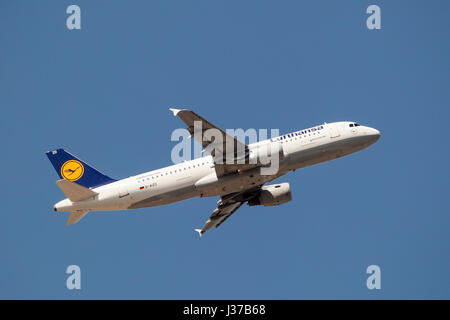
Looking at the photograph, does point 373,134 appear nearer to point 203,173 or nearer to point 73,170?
point 203,173

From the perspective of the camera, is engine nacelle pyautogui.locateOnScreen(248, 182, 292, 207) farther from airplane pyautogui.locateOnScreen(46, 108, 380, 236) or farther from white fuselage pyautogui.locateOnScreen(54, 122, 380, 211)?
white fuselage pyautogui.locateOnScreen(54, 122, 380, 211)

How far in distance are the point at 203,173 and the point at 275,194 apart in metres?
8.74

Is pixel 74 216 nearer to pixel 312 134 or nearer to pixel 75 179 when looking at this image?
pixel 75 179

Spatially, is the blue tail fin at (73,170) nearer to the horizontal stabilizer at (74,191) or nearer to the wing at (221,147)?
the horizontal stabilizer at (74,191)

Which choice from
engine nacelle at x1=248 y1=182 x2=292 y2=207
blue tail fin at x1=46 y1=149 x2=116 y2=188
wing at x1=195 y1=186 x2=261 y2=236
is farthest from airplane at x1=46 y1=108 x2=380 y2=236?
engine nacelle at x1=248 y1=182 x2=292 y2=207

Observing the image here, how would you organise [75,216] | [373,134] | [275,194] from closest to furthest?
[75,216], [373,134], [275,194]

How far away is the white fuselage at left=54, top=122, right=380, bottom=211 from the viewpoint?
51.0 m

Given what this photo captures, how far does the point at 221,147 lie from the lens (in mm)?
50094

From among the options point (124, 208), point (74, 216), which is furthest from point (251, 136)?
point (74, 216)

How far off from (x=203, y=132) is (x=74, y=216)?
13828 millimetres

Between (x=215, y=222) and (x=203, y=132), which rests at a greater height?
Result: (x=203, y=132)

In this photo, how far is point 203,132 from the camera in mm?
48500

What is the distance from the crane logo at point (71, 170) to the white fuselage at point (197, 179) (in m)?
2.71

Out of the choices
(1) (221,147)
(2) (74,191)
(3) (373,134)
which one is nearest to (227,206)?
(1) (221,147)
